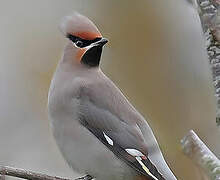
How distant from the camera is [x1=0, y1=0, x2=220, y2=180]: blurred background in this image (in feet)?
10.5

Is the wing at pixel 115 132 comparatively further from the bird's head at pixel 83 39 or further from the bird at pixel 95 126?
the bird's head at pixel 83 39

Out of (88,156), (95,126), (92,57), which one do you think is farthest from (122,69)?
(88,156)

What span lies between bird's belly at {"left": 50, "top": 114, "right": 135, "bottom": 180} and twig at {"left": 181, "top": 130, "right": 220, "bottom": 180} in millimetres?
1215

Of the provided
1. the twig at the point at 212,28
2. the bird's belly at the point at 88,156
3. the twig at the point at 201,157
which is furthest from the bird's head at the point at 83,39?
the twig at the point at 201,157

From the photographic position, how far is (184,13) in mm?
3334

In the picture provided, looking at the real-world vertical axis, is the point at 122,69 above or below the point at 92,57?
below

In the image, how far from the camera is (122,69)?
3.99m

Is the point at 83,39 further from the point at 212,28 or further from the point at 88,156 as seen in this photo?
the point at 212,28

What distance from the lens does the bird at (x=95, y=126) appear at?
265cm

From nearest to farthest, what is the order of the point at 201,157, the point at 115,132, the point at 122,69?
the point at 201,157, the point at 115,132, the point at 122,69

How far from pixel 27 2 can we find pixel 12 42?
343mm

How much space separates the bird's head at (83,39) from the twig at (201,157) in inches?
51.4

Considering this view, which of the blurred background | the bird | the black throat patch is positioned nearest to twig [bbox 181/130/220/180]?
the bird

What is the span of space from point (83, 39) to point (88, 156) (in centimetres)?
52
